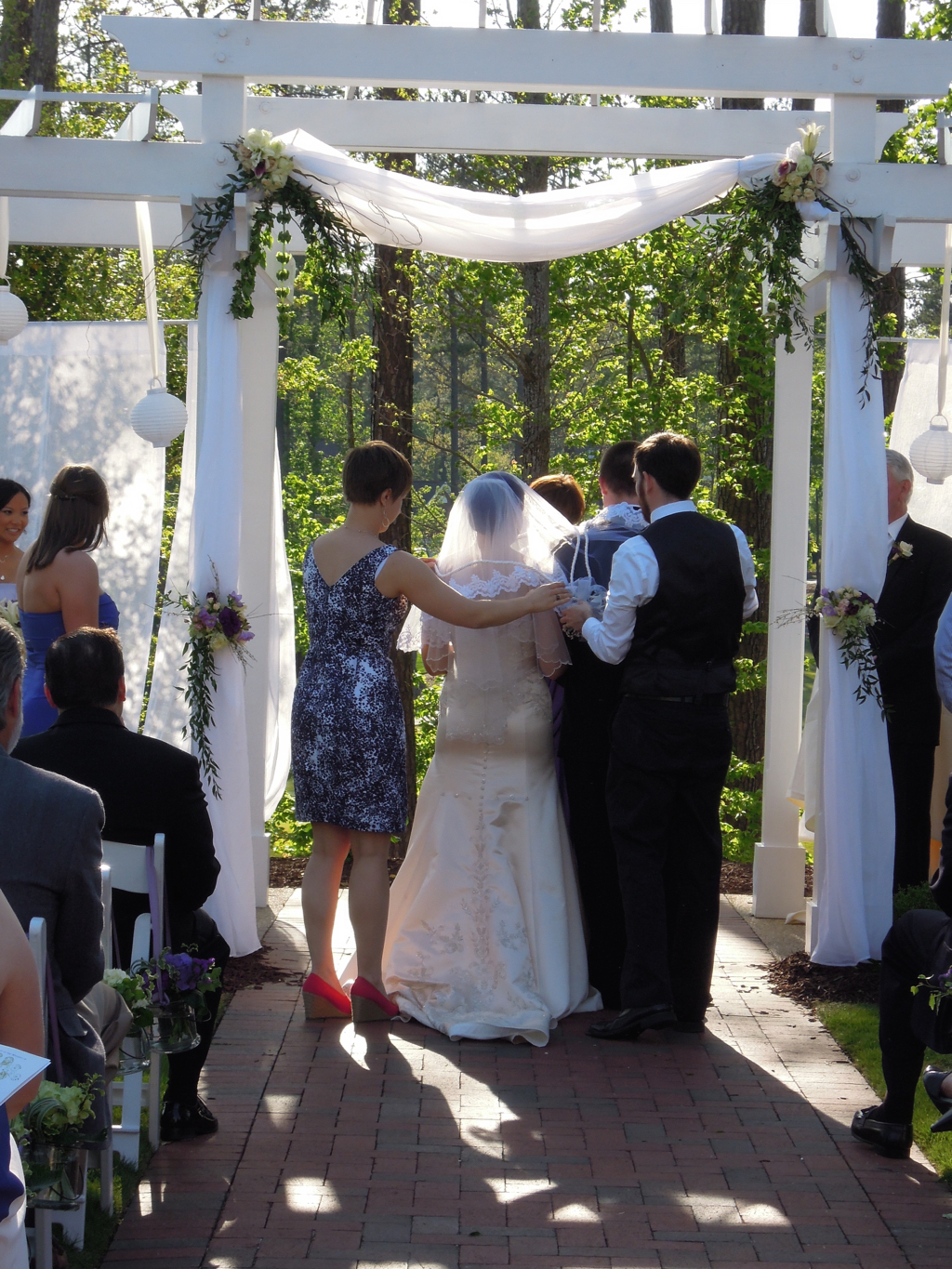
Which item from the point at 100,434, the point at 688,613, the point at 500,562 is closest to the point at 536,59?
the point at 500,562

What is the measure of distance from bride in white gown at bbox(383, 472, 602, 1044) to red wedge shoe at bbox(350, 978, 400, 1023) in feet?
0.36

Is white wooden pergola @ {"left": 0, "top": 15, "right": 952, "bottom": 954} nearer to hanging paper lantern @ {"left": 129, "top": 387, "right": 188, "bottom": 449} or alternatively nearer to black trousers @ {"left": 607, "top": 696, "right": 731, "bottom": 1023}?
hanging paper lantern @ {"left": 129, "top": 387, "right": 188, "bottom": 449}

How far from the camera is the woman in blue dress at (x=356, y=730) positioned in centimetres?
484

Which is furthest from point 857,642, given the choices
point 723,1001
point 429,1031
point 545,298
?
point 545,298

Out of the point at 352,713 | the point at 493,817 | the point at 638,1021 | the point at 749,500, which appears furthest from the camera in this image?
the point at 749,500

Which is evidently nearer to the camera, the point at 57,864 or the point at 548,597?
the point at 57,864

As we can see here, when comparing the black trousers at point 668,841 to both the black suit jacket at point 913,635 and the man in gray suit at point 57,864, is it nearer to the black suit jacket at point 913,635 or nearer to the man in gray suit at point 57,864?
the black suit jacket at point 913,635

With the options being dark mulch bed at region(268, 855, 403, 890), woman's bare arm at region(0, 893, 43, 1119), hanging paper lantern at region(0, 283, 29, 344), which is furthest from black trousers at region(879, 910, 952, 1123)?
hanging paper lantern at region(0, 283, 29, 344)

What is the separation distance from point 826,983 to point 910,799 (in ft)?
3.45

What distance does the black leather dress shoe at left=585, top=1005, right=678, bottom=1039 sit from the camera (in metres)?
4.63

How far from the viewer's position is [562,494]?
547 centimetres

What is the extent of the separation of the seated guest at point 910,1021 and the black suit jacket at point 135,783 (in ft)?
6.06

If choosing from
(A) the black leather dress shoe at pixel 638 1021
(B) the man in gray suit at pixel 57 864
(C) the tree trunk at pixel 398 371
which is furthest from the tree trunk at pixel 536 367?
(B) the man in gray suit at pixel 57 864

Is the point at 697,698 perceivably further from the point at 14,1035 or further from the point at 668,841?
the point at 14,1035
